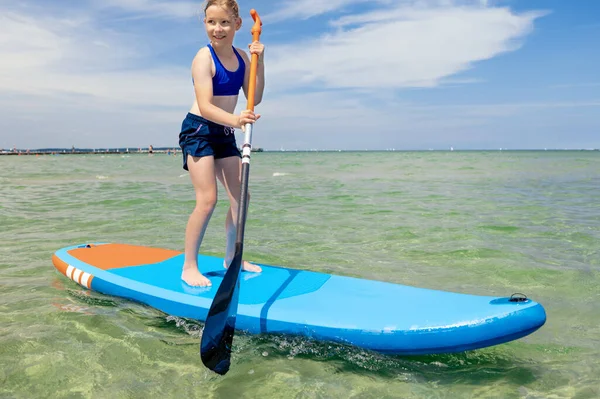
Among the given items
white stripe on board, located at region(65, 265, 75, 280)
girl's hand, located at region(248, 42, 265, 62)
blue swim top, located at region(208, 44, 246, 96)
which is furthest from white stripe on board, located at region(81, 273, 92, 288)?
girl's hand, located at region(248, 42, 265, 62)

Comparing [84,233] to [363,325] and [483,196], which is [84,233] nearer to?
[363,325]

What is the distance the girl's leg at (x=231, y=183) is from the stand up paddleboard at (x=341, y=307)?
7.2 inches

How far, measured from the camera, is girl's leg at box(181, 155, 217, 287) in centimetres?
340

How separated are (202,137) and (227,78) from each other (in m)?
0.46

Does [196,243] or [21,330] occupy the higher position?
[196,243]

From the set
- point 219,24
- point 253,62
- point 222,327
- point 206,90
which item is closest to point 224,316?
point 222,327

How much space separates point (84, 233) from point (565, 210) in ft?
26.1

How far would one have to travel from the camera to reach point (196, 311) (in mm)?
3076

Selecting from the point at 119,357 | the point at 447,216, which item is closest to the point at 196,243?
the point at 119,357

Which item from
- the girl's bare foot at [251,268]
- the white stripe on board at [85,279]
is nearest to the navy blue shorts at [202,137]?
the girl's bare foot at [251,268]

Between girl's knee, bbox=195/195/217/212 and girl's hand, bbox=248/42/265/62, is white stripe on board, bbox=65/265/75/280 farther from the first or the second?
girl's hand, bbox=248/42/265/62

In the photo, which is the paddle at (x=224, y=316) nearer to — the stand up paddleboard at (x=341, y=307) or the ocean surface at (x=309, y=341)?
the ocean surface at (x=309, y=341)

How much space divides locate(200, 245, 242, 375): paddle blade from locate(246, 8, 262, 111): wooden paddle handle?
3.26 feet

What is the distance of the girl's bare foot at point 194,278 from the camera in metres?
3.43
